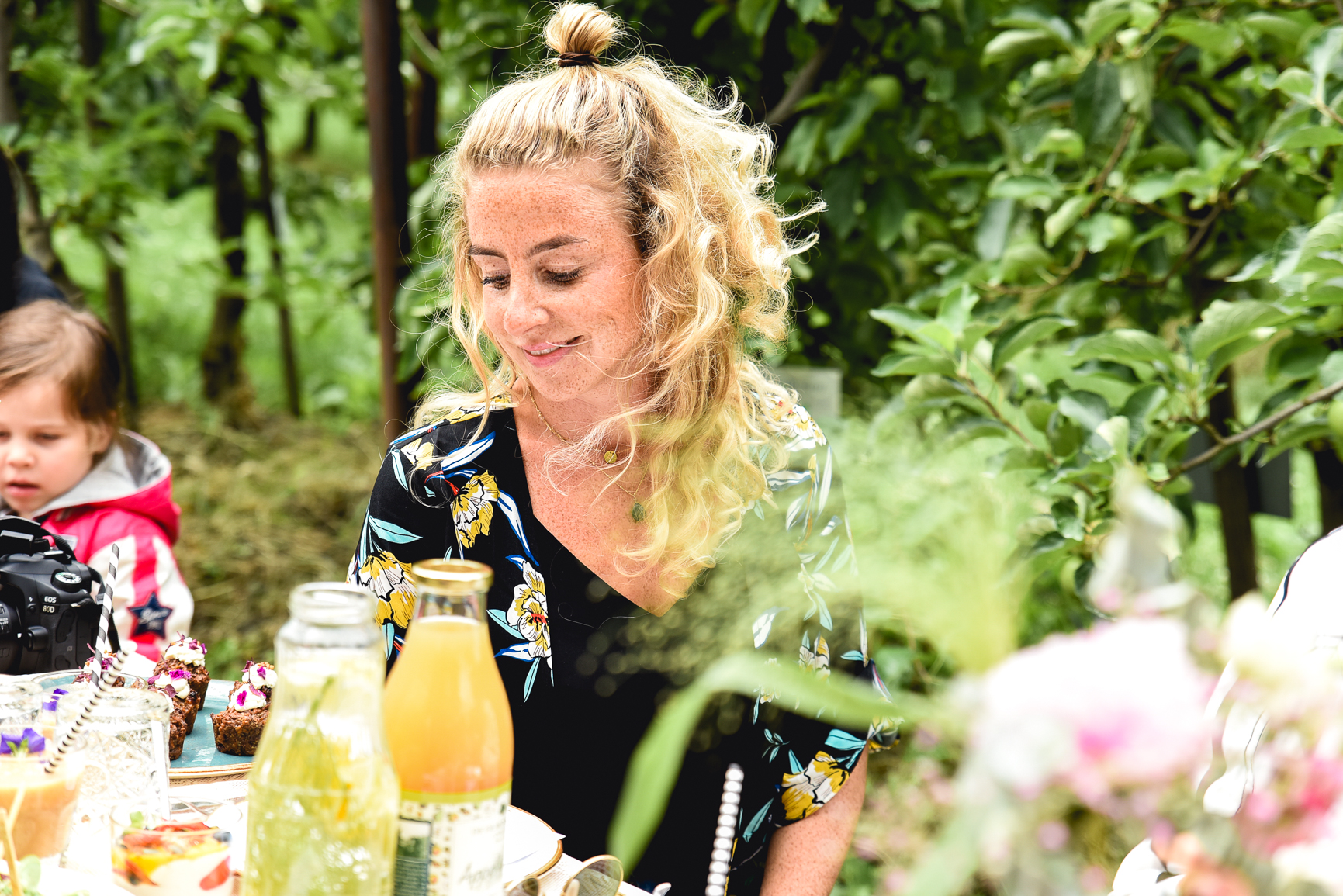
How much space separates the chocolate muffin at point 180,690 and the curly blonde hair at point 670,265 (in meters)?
0.47

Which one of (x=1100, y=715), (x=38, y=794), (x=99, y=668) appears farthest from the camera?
(x=99, y=668)

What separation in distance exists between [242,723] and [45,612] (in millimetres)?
253

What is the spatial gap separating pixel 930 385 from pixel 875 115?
0.76 metres

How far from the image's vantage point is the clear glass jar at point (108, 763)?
969 millimetres

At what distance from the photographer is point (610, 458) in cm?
137

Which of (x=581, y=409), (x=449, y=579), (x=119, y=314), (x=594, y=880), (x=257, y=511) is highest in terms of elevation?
(x=449, y=579)

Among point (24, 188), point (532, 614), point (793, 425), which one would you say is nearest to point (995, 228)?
point (793, 425)

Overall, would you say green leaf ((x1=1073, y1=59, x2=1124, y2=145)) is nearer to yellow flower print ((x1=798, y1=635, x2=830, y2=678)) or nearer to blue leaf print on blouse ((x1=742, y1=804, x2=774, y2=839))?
yellow flower print ((x1=798, y1=635, x2=830, y2=678))

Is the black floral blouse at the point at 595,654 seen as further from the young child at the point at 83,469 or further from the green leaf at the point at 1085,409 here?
the young child at the point at 83,469

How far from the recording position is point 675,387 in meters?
1.37

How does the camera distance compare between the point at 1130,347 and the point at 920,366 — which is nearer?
the point at 1130,347

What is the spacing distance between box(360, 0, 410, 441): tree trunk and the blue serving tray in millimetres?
1038

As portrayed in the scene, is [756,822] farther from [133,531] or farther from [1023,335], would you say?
[133,531]

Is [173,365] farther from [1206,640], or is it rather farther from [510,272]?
[1206,640]
